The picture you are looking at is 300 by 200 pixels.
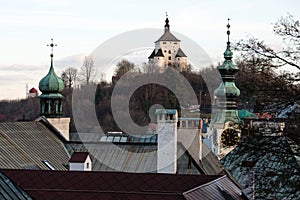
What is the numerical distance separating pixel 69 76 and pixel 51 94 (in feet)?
117

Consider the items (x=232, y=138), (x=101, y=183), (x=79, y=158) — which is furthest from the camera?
(x=79, y=158)

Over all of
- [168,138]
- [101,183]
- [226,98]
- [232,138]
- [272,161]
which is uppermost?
[226,98]

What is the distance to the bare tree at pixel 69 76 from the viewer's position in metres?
60.0

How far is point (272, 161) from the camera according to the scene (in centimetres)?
1145

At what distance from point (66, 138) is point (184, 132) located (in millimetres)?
5084

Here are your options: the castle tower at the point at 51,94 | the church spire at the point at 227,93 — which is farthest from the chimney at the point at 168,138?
the church spire at the point at 227,93

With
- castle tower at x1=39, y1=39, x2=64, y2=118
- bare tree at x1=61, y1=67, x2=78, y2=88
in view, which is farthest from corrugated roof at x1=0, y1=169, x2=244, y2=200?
→ bare tree at x1=61, y1=67, x2=78, y2=88

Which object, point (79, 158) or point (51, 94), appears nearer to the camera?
point (79, 158)

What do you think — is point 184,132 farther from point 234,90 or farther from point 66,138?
point 234,90

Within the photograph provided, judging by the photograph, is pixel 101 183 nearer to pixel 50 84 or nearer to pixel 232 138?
pixel 232 138

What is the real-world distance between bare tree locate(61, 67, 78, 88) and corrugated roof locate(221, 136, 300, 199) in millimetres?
A: 47557

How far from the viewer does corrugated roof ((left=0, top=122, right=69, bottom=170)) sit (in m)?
18.4

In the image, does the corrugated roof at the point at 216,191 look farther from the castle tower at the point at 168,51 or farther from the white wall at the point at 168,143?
the castle tower at the point at 168,51

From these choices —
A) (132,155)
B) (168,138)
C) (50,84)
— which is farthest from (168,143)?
(50,84)
